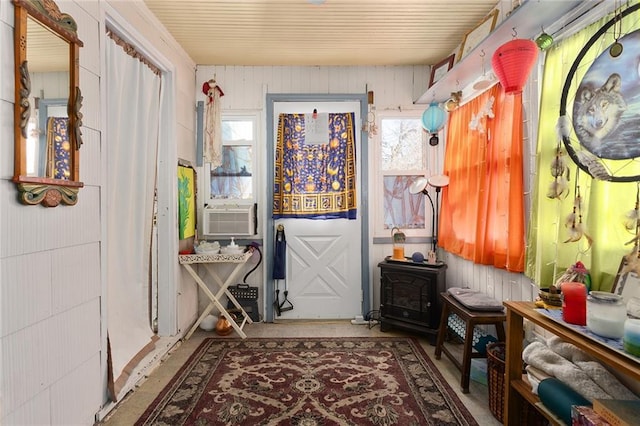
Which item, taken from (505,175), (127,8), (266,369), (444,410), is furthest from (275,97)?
(444,410)

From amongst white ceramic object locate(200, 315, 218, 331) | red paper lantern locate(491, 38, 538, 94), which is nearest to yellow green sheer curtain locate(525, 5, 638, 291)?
red paper lantern locate(491, 38, 538, 94)

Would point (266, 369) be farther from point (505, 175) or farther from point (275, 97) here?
point (275, 97)

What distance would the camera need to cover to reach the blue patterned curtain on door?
3.35 metres

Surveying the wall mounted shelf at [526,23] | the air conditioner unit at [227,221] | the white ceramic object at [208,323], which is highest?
the wall mounted shelf at [526,23]

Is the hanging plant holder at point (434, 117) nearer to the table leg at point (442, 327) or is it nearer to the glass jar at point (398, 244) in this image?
the glass jar at point (398, 244)

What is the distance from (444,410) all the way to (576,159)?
161 centimetres

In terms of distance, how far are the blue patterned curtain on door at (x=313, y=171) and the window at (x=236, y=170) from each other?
11.5 inches

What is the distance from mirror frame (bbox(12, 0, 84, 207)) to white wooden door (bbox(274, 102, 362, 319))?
6.68 feet

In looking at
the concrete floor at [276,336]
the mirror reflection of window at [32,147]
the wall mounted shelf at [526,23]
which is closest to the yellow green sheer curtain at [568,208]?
the wall mounted shelf at [526,23]

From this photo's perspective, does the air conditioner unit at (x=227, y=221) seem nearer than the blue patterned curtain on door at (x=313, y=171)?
Yes

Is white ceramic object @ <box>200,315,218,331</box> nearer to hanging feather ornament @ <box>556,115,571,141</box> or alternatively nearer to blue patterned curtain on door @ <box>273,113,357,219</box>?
blue patterned curtain on door @ <box>273,113,357,219</box>

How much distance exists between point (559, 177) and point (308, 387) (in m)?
1.99

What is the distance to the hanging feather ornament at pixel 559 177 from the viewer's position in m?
1.62

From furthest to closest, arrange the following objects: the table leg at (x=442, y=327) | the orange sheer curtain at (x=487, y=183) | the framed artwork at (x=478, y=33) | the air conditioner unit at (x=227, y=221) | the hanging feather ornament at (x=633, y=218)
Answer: the air conditioner unit at (x=227, y=221) → the table leg at (x=442, y=327) → the framed artwork at (x=478, y=33) → the orange sheer curtain at (x=487, y=183) → the hanging feather ornament at (x=633, y=218)
